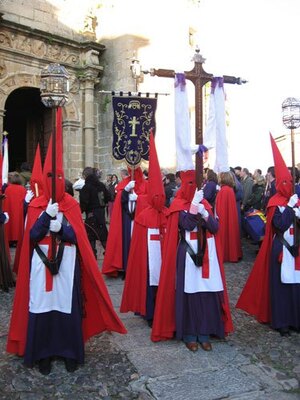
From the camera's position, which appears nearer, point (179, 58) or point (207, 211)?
point (207, 211)

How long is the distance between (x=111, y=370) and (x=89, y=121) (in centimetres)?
995

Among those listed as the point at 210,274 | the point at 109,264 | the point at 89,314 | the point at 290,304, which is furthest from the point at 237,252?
the point at 89,314

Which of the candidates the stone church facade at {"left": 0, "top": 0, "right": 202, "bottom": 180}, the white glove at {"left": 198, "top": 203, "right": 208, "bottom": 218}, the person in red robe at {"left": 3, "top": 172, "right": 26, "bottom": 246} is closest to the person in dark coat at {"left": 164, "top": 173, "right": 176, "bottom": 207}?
the person in red robe at {"left": 3, "top": 172, "right": 26, "bottom": 246}

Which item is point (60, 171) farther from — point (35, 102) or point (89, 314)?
point (35, 102)

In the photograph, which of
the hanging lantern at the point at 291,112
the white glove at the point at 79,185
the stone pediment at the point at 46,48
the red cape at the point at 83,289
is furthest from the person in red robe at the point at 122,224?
the stone pediment at the point at 46,48

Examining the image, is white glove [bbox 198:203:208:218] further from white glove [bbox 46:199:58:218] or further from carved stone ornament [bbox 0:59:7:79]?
carved stone ornament [bbox 0:59:7:79]

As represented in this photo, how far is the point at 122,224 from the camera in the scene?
22.5ft

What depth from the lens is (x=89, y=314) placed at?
12.8 ft

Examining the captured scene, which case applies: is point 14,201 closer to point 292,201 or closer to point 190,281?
point 190,281

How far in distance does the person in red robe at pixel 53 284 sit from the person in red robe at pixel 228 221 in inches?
179

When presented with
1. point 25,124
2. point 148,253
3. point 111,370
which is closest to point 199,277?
point 148,253

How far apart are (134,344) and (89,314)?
63 cm

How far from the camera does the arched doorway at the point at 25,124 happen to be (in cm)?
1359

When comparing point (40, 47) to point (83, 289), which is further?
point (40, 47)
